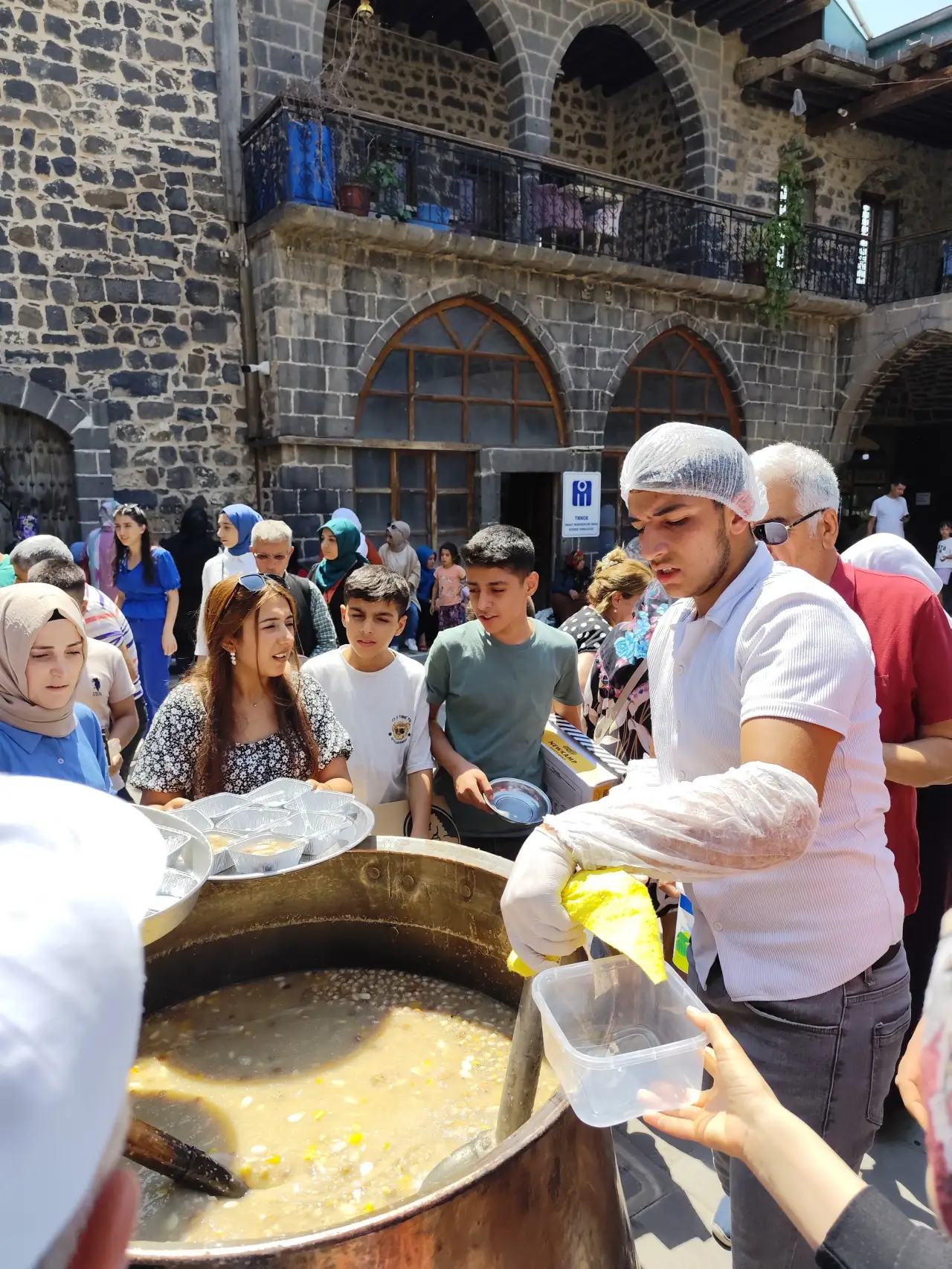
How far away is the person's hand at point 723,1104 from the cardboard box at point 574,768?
64.8 inches

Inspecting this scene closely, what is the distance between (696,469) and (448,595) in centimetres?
751

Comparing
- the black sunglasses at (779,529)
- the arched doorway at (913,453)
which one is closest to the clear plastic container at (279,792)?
the black sunglasses at (779,529)

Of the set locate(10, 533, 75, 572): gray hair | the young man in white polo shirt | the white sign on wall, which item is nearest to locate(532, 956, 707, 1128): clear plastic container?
the young man in white polo shirt

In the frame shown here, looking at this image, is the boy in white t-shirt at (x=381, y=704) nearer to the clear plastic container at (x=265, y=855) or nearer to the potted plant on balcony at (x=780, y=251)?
the clear plastic container at (x=265, y=855)

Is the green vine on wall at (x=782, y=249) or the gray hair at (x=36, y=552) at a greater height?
the green vine on wall at (x=782, y=249)

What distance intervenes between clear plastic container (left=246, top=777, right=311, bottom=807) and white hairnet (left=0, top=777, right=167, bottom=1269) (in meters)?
1.53

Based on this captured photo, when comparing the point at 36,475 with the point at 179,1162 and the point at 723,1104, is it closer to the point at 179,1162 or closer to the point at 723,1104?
the point at 179,1162

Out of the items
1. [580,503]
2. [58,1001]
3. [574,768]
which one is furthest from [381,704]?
[580,503]

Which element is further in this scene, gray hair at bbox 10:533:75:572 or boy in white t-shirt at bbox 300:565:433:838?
gray hair at bbox 10:533:75:572

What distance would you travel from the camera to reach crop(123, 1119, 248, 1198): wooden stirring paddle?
1.35 m

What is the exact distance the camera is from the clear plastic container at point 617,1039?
3.65ft

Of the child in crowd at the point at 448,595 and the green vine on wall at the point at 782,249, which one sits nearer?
the child in crowd at the point at 448,595

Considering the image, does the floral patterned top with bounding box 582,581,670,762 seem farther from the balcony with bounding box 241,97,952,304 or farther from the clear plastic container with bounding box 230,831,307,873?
the balcony with bounding box 241,97,952,304

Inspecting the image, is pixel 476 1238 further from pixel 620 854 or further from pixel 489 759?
pixel 489 759
